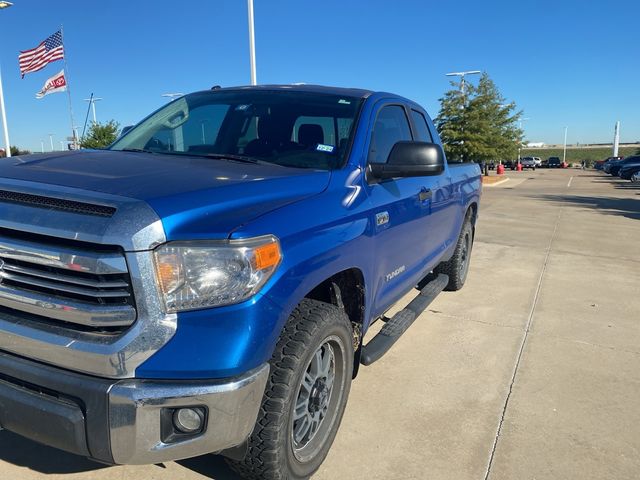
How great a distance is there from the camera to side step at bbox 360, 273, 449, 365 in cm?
315

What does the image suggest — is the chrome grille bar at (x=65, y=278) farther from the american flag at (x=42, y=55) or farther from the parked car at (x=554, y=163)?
the parked car at (x=554, y=163)

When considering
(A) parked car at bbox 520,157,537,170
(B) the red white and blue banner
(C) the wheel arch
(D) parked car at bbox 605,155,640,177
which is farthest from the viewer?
(A) parked car at bbox 520,157,537,170

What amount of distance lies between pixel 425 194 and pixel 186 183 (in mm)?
2139

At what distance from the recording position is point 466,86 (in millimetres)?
29531

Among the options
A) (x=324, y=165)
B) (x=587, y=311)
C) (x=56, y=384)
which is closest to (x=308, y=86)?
(x=324, y=165)

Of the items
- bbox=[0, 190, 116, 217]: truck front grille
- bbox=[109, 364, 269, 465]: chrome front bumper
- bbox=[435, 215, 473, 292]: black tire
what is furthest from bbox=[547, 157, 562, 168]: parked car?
bbox=[0, 190, 116, 217]: truck front grille

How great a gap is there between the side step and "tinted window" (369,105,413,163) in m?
1.15

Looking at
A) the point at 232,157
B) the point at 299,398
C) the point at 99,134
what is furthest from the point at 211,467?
the point at 99,134

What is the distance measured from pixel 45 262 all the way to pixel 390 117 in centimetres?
261

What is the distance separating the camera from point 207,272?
1.88m

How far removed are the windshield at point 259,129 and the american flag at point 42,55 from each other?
21.9m

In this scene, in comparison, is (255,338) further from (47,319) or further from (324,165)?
(324,165)

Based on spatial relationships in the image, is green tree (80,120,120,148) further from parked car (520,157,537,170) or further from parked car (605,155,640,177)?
parked car (520,157,537,170)

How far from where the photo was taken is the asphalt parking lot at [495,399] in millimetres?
2711
